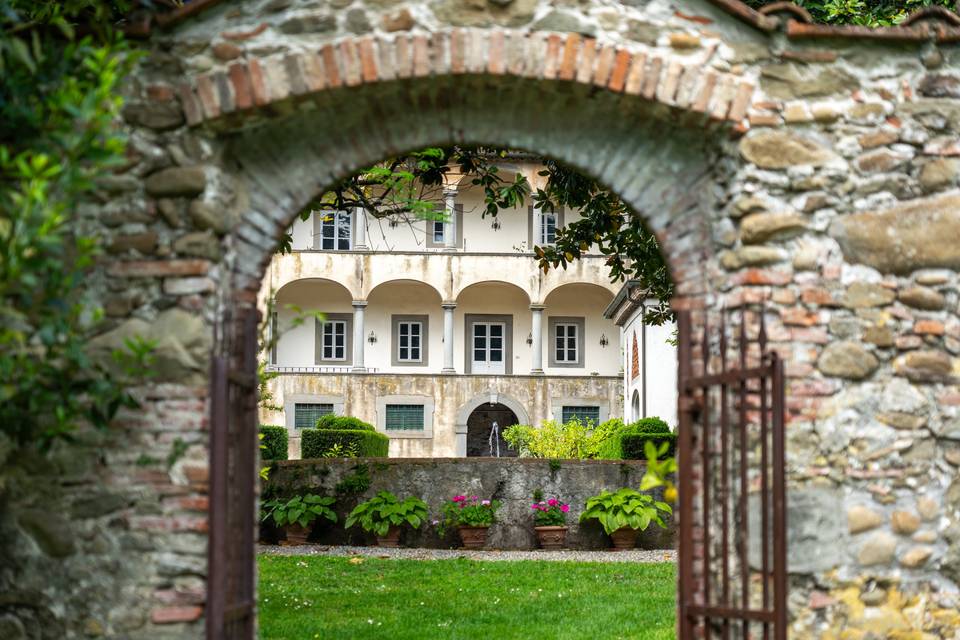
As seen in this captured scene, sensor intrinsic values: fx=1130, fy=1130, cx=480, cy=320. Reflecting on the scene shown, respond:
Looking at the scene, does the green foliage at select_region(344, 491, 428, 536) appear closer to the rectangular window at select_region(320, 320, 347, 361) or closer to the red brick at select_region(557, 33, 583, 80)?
the red brick at select_region(557, 33, 583, 80)

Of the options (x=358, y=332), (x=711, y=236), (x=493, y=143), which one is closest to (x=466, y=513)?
(x=493, y=143)

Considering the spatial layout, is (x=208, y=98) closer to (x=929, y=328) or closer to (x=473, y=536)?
(x=929, y=328)

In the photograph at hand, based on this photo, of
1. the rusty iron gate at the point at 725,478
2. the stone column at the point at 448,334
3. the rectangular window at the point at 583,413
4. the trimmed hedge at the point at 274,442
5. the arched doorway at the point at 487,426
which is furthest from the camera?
the arched doorway at the point at 487,426

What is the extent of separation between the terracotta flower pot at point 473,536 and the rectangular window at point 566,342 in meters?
18.9

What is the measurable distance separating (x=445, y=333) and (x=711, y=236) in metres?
26.1

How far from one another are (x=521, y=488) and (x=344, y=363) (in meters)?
18.7

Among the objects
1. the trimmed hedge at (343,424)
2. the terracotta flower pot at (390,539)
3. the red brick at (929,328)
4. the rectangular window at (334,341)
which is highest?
the rectangular window at (334,341)


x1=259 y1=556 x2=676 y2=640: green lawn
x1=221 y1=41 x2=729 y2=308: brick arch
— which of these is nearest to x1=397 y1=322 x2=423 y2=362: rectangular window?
x1=259 y1=556 x2=676 y2=640: green lawn

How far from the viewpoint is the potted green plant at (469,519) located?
13508mm

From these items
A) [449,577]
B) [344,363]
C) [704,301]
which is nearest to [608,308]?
[344,363]

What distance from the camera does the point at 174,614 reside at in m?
4.81

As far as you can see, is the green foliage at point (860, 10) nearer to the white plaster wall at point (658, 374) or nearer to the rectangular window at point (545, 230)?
the white plaster wall at point (658, 374)

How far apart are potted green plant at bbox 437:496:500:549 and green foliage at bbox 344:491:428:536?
11.2 inches

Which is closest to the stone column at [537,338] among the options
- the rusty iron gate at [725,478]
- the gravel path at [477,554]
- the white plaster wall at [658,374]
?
the white plaster wall at [658,374]
